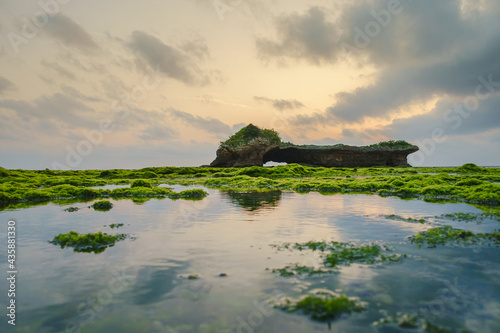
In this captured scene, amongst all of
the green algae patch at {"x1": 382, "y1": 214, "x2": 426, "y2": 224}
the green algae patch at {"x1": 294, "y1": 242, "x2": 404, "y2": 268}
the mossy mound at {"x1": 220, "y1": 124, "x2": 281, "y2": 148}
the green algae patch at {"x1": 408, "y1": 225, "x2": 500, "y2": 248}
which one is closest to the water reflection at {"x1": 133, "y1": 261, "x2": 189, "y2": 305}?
the green algae patch at {"x1": 294, "y1": 242, "x2": 404, "y2": 268}

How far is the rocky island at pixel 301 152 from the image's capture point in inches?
2263

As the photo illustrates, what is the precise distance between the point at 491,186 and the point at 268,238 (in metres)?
13.9

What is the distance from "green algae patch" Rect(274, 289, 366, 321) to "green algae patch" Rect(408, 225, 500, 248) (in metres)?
3.80

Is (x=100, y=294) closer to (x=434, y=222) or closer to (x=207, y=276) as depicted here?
(x=207, y=276)

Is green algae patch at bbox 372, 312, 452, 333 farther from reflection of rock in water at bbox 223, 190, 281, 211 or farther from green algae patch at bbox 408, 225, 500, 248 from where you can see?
reflection of rock in water at bbox 223, 190, 281, 211

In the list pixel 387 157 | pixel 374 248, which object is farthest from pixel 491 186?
pixel 387 157

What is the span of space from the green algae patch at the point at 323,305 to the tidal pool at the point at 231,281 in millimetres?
108

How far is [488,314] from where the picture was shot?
405 cm

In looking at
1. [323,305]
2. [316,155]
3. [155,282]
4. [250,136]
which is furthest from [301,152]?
[323,305]

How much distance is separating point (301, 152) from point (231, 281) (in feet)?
188

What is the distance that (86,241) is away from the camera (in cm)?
772

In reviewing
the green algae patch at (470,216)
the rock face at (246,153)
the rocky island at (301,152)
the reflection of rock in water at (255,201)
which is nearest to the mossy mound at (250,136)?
the rocky island at (301,152)

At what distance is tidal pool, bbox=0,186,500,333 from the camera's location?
392 centimetres

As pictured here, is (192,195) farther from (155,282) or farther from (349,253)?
(155,282)
